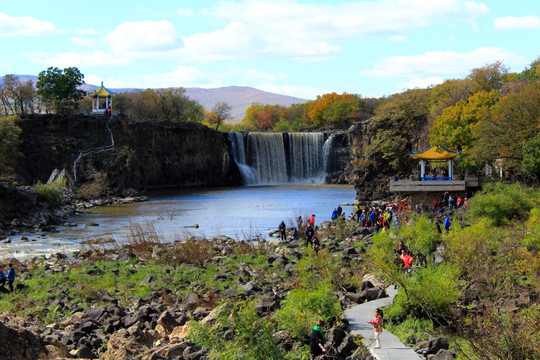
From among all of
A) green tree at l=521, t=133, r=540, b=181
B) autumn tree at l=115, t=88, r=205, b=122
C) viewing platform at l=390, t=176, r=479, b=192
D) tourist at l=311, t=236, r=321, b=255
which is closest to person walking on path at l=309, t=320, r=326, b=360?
tourist at l=311, t=236, r=321, b=255

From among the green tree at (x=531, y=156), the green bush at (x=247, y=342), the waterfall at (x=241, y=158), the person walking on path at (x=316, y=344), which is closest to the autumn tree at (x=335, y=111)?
the waterfall at (x=241, y=158)

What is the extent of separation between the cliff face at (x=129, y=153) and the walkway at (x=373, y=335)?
5892cm

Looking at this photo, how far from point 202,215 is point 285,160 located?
40842 mm

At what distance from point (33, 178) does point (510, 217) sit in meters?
59.9

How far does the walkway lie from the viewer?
44.8 feet

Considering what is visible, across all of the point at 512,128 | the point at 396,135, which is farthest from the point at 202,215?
the point at 512,128

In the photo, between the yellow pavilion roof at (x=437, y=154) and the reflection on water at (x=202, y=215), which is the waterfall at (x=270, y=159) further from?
the yellow pavilion roof at (x=437, y=154)

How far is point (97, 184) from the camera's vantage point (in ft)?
232

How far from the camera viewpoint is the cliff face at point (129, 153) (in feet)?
250

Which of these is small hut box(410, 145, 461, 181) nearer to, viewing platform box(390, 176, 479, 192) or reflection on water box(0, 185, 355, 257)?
viewing platform box(390, 176, 479, 192)

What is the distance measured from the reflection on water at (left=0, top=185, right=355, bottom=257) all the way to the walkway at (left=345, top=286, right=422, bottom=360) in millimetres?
20795

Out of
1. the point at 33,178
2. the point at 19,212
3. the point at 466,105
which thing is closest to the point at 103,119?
the point at 33,178

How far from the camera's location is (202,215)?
171 ft

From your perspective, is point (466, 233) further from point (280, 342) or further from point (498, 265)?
point (280, 342)
